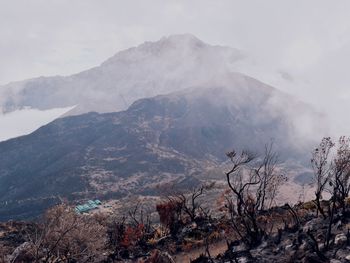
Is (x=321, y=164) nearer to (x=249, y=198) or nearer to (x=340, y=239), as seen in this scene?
(x=340, y=239)

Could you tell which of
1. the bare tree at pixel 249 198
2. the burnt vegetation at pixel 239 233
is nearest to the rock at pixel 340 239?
the burnt vegetation at pixel 239 233

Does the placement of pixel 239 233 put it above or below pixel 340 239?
below

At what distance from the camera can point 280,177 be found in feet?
152

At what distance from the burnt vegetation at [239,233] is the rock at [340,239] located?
61 millimetres

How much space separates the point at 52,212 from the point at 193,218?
17.4 meters

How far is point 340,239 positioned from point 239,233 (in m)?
7.53

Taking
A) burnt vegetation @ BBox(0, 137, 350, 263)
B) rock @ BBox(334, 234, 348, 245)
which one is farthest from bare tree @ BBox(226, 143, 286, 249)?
rock @ BBox(334, 234, 348, 245)

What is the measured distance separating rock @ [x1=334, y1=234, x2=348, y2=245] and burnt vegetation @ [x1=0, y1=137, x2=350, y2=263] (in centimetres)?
6

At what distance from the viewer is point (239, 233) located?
111 feet

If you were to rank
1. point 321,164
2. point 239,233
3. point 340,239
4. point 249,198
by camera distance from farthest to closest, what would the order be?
point 249,198 < point 321,164 < point 239,233 < point 340,239

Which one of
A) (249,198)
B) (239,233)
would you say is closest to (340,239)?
(239,233)

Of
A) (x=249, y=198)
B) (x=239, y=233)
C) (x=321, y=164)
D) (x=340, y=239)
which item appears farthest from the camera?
(x=249, y=198)

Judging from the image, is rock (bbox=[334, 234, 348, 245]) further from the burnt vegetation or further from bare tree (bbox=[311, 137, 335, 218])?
bare tree (bbox=[311, 137, 335, 218])

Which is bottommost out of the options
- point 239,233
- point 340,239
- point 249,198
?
point 239,233
